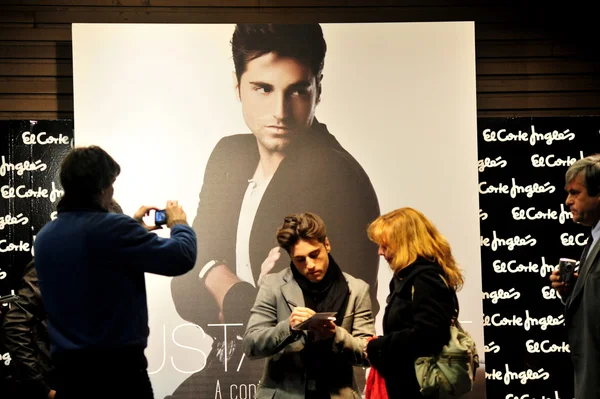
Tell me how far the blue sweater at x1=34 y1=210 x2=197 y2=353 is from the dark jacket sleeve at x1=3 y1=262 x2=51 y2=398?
835 millimetres

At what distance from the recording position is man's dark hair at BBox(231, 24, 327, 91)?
16.6ft

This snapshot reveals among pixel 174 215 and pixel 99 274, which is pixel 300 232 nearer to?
pixel 174 215

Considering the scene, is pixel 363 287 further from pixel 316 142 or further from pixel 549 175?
pixel 549 175

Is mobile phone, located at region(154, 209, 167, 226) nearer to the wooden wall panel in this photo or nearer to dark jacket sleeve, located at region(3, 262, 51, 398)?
dark jacket sleeve, located at region(3, 262, 51, 398)

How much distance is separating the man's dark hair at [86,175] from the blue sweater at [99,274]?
9 centimetres

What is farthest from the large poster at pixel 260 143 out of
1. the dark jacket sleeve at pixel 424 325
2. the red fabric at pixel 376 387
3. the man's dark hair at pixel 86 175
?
the man's dark hair at pixel 86 175

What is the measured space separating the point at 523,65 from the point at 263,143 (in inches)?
77.5

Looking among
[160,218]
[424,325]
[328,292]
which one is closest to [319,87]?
[328,292]

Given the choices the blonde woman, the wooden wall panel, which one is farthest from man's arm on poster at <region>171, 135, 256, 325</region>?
the blonde woman

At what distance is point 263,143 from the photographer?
A: 5.06 m

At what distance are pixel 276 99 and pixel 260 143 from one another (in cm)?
30

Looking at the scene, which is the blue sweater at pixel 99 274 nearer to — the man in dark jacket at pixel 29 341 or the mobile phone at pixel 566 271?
the man in dark jacket at pixel 29 341

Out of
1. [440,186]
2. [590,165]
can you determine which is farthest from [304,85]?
[590,165]

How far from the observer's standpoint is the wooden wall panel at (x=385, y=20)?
5.30 m
